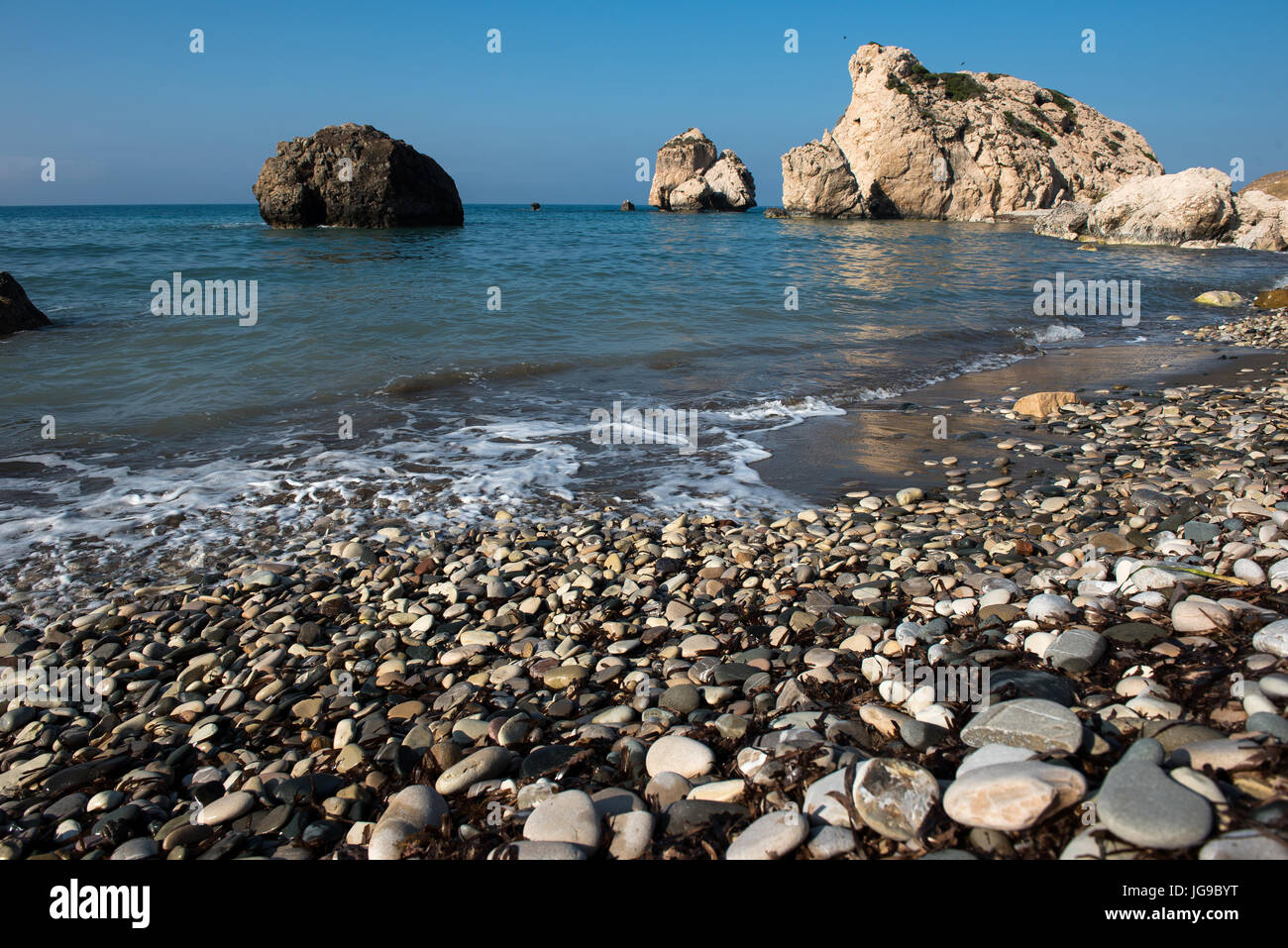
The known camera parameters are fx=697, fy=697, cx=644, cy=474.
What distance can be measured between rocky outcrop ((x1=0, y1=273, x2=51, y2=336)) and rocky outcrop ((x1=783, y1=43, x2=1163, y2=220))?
59.5 m

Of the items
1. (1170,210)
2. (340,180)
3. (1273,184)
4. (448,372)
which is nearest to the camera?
(448,372)

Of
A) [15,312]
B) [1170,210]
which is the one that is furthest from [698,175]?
[15,312]

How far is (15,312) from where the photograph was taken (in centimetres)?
→ 1243

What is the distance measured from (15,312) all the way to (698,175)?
87.2m

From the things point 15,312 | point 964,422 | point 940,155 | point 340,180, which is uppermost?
point 940,155

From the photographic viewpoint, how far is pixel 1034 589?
3.81m

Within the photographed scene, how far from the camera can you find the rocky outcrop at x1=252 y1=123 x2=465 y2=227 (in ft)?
142

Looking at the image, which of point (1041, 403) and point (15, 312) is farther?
point (15, 312)

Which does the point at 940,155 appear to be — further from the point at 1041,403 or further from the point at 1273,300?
the point at 1041,403

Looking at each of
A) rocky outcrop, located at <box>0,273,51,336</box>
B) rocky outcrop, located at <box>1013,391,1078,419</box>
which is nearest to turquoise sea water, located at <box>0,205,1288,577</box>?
rocky outcrop, located at <box>0,273,51,336</box>
